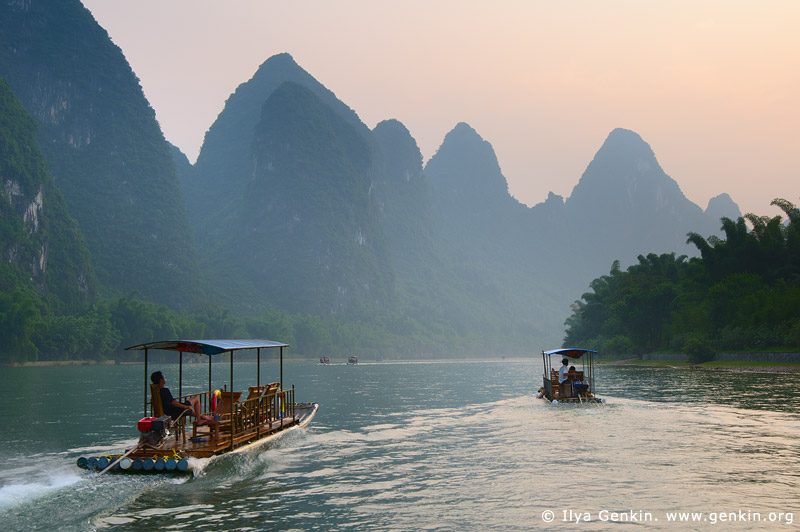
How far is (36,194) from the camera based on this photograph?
171375mm

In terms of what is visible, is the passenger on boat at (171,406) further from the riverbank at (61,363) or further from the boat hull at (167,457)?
the riverbank at (61,363)

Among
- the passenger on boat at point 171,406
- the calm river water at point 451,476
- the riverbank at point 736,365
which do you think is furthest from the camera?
the riverbank at point 736,365

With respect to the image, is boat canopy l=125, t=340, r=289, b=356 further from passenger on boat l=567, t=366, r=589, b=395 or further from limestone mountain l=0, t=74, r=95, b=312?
limestone mountain l=0, t=74, r=95, b=312

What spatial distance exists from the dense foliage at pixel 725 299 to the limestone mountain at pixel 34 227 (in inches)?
4422

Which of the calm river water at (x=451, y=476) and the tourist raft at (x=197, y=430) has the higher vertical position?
the tourist raft at (x=197, y=430)

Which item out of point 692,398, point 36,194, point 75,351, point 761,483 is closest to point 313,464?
point 761,483

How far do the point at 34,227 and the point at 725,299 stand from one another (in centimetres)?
15031

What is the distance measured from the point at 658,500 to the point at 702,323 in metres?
76.8

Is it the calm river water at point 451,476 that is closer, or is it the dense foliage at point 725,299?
the calm river water at point 451,476

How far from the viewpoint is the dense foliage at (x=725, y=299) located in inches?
2805

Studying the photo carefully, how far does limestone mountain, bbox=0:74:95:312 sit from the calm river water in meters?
137

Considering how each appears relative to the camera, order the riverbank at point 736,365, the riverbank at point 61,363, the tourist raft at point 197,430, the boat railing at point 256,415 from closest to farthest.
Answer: the tourist raft at point 197,430 → the boat railing at point 256,415 → the riverbank at point 736,365 → the riverbank at point 61,363

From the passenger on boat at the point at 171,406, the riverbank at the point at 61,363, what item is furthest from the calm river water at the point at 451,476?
the riverbank at the point at 61,363

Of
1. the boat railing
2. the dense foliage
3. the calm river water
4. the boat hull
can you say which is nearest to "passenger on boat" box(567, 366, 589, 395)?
the calm river water
